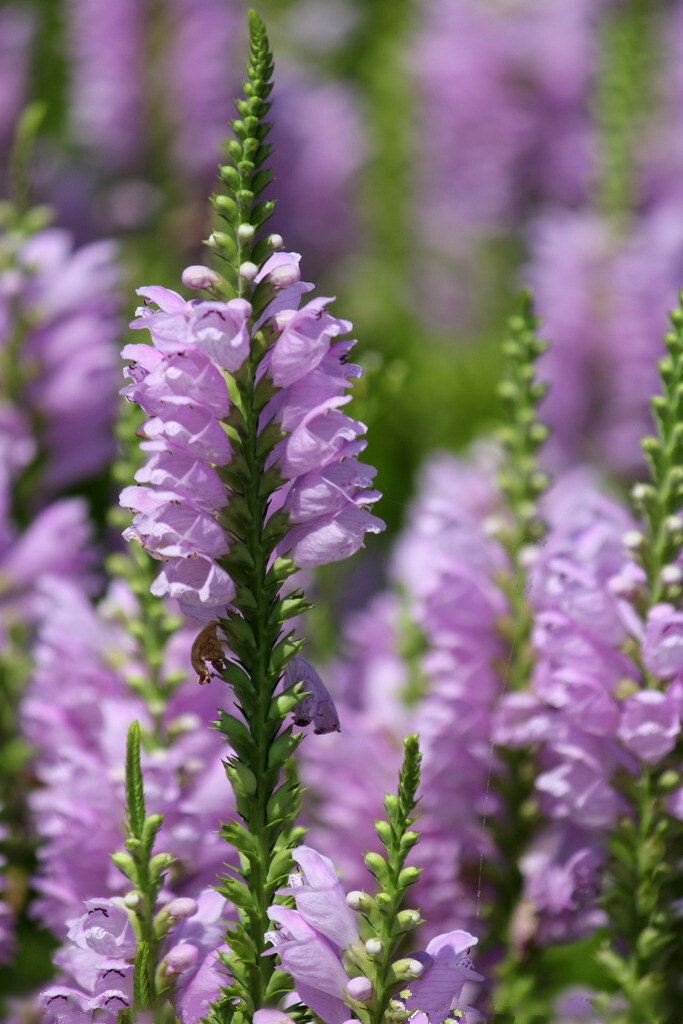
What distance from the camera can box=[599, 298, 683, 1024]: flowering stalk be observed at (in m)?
0.51

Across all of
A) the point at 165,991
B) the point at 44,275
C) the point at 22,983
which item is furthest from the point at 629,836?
the point at 44,275

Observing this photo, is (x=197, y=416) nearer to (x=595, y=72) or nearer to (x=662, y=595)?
(x=662, y=595)

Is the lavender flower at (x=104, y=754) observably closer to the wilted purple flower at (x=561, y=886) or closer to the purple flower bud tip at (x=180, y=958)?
the purple flower bud tip at (x=180, y=958)

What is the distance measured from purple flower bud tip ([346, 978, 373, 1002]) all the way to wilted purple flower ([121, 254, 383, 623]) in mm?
139

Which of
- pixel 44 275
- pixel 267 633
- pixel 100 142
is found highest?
pixel 100 142

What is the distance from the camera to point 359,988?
381mm

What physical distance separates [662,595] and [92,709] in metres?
0.32

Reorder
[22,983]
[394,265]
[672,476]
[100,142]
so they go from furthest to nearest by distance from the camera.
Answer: [394,265], [100,142], [22,983], [672,476]

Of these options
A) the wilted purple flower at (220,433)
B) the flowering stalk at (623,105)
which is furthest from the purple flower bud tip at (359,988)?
the flowering stalk at (623,105)

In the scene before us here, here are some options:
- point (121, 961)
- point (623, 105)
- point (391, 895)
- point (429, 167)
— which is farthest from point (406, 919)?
point (429, 167)

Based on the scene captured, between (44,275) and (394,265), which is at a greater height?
(394,265)

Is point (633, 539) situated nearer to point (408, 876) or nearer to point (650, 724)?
point (650, 724)

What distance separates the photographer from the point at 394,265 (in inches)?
88.3

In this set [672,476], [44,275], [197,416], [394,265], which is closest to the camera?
[197,416]
